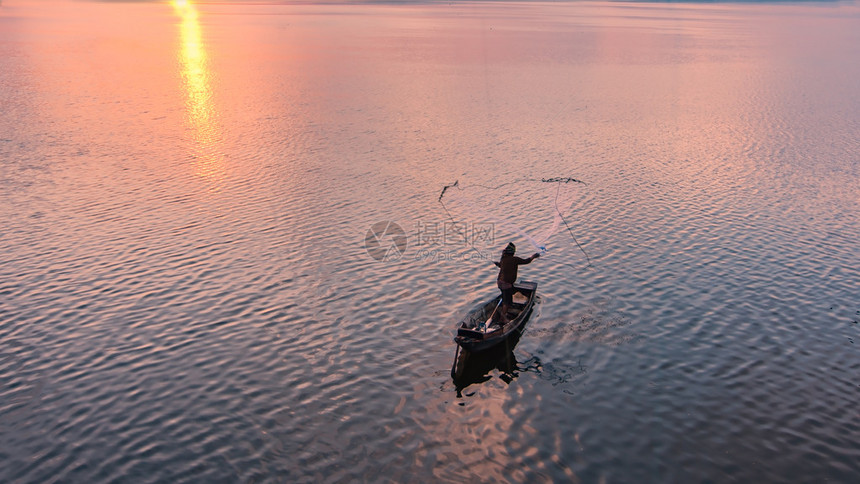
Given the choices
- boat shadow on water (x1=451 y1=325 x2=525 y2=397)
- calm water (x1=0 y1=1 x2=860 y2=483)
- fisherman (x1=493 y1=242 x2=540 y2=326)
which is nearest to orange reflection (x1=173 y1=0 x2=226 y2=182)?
calm water (x1=0 y1=1 x2=860 y2=483)

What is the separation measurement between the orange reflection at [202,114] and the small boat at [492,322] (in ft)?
109

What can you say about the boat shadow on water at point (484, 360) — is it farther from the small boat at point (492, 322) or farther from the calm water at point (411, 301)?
the calm water at point (411, 301)

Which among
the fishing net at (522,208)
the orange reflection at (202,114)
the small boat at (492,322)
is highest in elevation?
the orange reflection at (202,114)

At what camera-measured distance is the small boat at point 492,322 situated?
2594 cm

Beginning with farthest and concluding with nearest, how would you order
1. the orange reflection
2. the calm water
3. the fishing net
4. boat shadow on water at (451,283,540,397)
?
the orange reflection < the fishing net < boat shadow on water at (451,283,540,397) < the calm water

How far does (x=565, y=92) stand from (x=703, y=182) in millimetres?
48996

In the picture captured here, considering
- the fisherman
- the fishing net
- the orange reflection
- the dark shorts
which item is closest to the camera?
the fisherman

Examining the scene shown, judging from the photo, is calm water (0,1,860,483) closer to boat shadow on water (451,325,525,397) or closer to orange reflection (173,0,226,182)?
boat shadow on water (451,325,525,397)

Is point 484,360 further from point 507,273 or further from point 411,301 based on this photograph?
point 411,301

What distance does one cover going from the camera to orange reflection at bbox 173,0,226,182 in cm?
5951

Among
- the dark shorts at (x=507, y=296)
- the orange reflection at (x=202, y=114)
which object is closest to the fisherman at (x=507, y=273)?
the dark shorts at (x=507, y=296)

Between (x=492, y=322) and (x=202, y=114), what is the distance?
66027mm

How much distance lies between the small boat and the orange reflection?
33.1 meters

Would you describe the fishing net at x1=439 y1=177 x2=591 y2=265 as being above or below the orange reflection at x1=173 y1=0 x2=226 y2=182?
below
